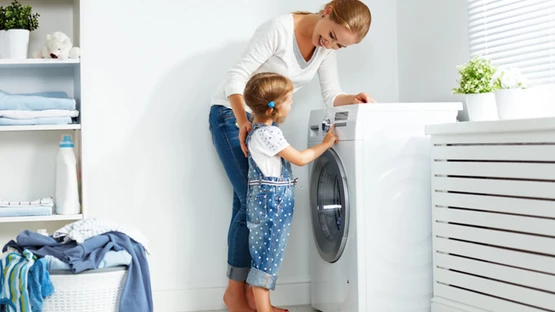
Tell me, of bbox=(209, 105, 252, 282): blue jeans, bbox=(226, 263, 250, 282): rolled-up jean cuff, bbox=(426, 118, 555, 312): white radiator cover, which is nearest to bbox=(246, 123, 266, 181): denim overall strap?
bbox=(209, 105, 252, 282): blue jeans

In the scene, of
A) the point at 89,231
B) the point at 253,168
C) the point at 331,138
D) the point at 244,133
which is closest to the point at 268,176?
the point at 253,168

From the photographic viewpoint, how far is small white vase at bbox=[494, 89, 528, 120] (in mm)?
2369

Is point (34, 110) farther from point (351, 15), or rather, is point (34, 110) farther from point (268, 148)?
point (351, 15)

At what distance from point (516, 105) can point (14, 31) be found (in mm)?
1951

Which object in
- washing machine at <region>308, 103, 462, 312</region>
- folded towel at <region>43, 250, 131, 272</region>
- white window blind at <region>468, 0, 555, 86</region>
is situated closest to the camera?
folded towel at <region>43, 250, 131, 272</region>

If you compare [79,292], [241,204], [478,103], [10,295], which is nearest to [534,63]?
[478,103]

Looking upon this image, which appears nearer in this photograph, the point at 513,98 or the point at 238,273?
the point at 513,98

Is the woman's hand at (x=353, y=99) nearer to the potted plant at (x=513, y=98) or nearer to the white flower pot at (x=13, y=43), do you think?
the potted plant at (x=513, y=98)

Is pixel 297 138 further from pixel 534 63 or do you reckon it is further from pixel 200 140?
pixel 534 63

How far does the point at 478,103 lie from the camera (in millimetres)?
2502

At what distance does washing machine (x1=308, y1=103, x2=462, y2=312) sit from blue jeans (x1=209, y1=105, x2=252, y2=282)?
1.29 ft

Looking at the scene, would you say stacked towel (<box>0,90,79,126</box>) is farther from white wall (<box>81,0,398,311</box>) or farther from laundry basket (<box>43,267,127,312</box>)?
laundry basket (<box>43,267,127,312</box>)

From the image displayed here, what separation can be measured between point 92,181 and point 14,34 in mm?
700

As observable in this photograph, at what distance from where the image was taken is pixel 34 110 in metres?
2.70
